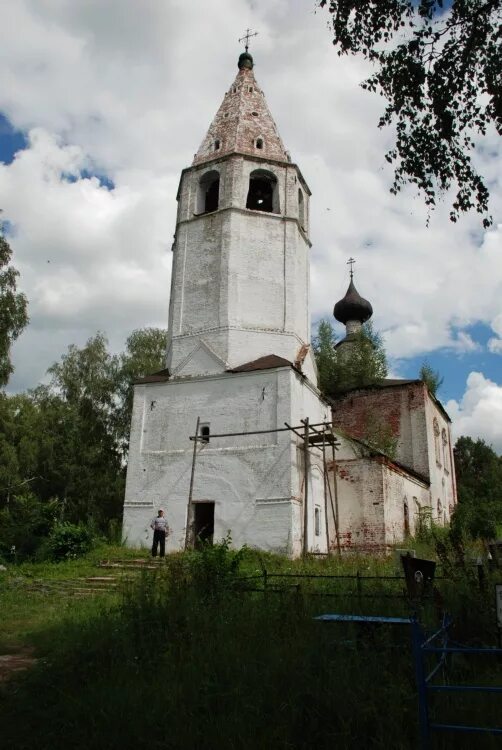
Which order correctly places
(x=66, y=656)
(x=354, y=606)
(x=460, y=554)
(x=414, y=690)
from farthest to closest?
1. (x=460, y=554)
2. (x=354, y=606)
3. (x=66, y=656)
4. (x=414, y=690)

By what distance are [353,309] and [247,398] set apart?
1849 centimetres

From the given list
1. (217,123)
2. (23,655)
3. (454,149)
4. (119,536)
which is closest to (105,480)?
(119,536)

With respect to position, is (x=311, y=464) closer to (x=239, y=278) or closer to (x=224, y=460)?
(x=224, y=460)

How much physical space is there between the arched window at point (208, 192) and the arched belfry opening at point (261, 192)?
1.18 meters

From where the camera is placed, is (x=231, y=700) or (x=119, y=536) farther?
(x=119, y=536)

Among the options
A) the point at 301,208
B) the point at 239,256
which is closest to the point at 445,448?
the point at 301,208

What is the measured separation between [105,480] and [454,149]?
2296 cm

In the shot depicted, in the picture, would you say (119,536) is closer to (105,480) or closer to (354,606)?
(105,480)

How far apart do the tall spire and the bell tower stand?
0.05m

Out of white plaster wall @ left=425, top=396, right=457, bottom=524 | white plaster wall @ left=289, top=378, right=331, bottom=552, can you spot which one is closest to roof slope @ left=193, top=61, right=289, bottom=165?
white plaster wall @ left=289, top=378, right=331, bottom=552

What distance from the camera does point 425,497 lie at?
25.6 meters

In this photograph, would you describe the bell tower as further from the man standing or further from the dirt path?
the dirt path

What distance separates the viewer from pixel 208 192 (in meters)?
22.8

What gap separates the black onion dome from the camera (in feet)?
117
